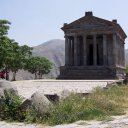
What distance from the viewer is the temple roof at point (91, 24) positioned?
73688 mm

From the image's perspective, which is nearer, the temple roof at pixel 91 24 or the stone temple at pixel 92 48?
the stone temple at pixel 92 48

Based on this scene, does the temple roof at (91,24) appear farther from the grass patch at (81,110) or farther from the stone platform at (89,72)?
the grass patch at (81,110)

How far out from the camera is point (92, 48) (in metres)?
83.3

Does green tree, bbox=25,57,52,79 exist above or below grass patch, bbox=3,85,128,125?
above

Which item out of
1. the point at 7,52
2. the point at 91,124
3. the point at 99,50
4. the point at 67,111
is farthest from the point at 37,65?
the point at 91,124

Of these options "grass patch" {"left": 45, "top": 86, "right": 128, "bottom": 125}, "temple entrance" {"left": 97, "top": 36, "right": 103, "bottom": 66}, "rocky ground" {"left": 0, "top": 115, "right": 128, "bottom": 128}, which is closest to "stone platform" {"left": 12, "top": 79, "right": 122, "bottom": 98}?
"grass patch" {"left": 45, "top": 86, "right": 128, "bottom": 125}

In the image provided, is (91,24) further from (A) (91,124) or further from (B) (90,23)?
(A) (91,124)

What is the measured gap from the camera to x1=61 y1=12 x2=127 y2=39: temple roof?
73.7 m

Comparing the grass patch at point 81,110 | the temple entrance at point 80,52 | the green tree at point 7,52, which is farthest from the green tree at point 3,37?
the grass patch at point 81,110

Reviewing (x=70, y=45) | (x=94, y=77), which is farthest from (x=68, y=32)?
(x=94, y=77)

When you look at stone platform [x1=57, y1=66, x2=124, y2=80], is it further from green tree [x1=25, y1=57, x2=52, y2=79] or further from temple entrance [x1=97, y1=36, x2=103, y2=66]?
green tree [x1=25, y1=57, x2=52, y2=79]

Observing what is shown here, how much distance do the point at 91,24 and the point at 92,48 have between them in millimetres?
9897

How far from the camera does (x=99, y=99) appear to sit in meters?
15.5

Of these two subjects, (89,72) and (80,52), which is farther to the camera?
(80,52)
